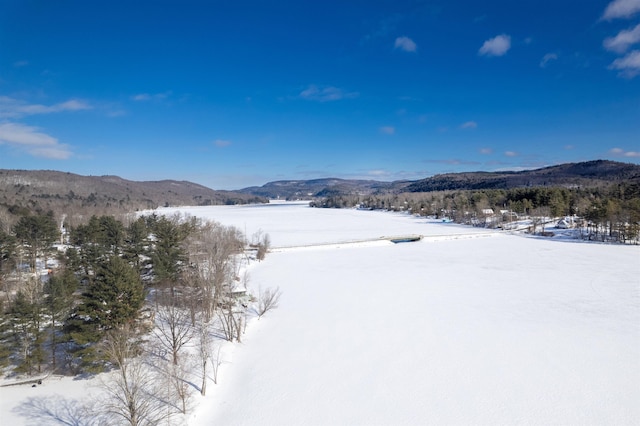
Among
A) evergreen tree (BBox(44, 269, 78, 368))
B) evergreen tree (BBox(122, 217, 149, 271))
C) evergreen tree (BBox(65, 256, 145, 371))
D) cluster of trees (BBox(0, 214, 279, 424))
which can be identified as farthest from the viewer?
evergreen tree (BBox(122, 217, 149, 271))

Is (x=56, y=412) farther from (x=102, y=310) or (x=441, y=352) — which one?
(x=441, y=352)

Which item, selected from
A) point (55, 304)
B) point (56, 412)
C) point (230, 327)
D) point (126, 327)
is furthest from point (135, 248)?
point (56, 412)

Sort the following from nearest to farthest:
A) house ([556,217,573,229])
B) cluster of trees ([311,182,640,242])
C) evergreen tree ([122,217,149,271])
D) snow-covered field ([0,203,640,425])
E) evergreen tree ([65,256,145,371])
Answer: snow-covered field ([0,203,640,425]), evergreen tree ([65,256,145,371]), evergreen tree ([122,217,149,271]), cluster of trees ([311,182,640,242]), house ([556,217,573,229])

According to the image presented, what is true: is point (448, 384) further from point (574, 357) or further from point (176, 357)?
point (176, 357)

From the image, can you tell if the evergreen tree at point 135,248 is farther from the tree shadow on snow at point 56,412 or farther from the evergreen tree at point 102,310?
the tree shadow on snow at point 56,412

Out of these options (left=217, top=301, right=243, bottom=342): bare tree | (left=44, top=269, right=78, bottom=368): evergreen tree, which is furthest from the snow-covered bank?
(left=44, top=269, right=78, bottom=368): evergreen tree

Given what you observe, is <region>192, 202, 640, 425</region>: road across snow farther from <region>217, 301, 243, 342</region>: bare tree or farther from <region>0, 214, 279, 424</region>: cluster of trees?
<region>0, 214, 279, 424</region>: cluster of trees

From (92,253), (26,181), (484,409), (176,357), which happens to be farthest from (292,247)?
(26,181)
